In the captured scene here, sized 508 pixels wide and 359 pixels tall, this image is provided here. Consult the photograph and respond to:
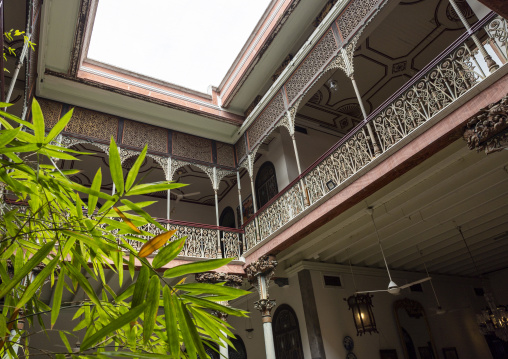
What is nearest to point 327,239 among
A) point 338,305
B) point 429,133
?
point 338,305

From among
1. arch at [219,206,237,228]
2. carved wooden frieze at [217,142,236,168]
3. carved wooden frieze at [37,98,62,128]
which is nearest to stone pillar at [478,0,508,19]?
carved wooden frieze at [217,142,236,168]

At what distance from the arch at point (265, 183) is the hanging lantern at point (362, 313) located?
3.59 meters

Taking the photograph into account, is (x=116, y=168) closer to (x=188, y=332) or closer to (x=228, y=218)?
(x=188, y=332)

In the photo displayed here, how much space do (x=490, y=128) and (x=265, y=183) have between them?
7.07m

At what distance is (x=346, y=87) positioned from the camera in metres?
9.57

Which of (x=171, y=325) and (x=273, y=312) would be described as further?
(x=273, y=312)

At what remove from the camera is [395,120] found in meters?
5.95

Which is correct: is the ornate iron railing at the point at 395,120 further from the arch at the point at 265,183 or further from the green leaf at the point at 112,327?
the green leaf at the point at 112,327

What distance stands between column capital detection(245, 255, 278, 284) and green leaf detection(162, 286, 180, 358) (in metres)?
6.84

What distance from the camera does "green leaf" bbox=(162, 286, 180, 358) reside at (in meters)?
0.91

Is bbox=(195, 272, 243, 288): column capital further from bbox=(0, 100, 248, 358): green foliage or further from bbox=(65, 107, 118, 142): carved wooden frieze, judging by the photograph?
bbox=(0, 100, 248, 358): green foliage

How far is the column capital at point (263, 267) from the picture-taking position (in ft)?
25.0

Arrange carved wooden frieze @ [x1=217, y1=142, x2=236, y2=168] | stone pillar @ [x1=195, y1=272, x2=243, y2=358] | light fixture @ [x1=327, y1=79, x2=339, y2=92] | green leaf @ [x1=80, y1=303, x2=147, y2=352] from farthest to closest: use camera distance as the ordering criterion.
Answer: carved wooden frieze @ [x1=217, y1=142, x2=236, y2=168]
light fixture @ [x1=327, y1=79, x2=339, y2=92]
stone pillar @ [x1=195, y1=272, x2=243, y2=358]
green leaf @ [x1=80, y1=303, x2=147, y2=352]

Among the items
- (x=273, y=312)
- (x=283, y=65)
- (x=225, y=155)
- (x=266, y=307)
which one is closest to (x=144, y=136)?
(x=225, y=155)
